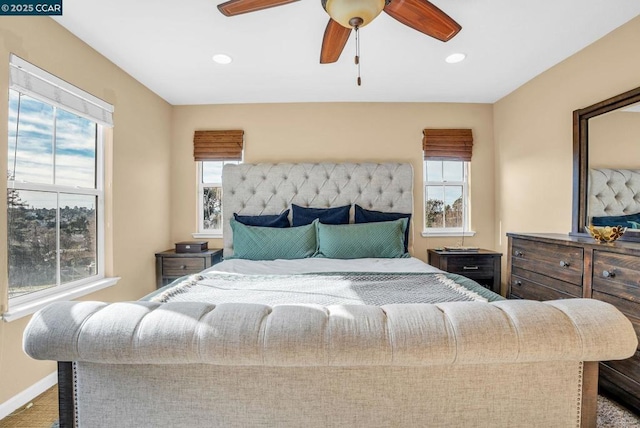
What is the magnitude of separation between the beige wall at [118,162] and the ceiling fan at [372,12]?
1.37 meters

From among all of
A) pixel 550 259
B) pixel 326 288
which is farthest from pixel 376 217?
pixel 326 288

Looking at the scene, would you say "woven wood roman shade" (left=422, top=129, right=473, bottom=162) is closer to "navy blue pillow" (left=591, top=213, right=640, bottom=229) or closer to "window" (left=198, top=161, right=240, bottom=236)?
"navy blue pillow" (left=591, top=213, right=640, bottom=229)

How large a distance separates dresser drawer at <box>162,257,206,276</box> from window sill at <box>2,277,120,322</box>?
24.1 inches

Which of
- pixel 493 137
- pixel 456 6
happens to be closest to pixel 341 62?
pixel 456 6

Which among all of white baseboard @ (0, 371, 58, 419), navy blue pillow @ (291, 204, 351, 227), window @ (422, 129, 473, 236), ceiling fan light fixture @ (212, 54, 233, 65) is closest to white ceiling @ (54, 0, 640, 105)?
ceiling fan light fixture @ (212, 54, 233, 65)

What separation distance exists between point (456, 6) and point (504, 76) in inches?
52.1

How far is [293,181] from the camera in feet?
11.4

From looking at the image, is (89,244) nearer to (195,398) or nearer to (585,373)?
(195,398)

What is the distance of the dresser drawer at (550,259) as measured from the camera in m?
2.05

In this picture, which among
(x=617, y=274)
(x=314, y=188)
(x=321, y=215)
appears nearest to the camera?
(x=617, y=274)

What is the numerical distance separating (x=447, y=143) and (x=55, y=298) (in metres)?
3.73

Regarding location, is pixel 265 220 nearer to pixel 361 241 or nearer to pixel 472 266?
pixel 361 241

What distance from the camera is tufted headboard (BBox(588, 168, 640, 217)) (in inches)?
83.2

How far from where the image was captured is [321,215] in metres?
3.28
